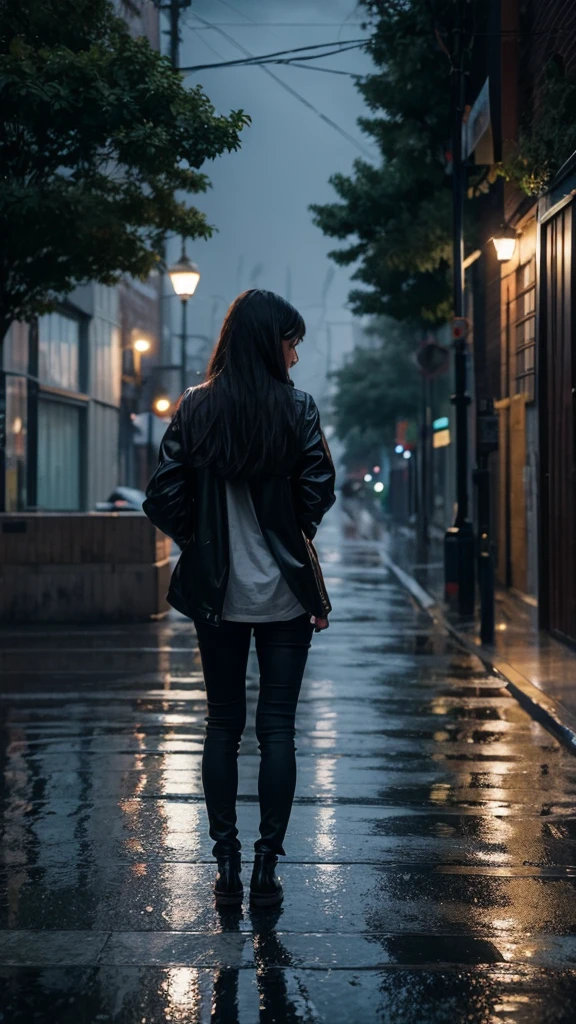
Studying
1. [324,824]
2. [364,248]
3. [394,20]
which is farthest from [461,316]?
[324,824]

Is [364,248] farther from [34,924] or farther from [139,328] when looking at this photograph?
[139,328]

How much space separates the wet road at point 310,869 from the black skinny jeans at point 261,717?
27 centimetres

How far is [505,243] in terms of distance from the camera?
16812 mm

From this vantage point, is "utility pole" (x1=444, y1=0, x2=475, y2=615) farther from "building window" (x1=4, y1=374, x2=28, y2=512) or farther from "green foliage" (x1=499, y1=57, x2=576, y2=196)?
"building window" (x1=4, y1=374, x2=28, y2=512)

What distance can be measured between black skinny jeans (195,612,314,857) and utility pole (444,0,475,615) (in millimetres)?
11356

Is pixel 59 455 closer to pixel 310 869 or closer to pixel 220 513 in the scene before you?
pixel 310 869

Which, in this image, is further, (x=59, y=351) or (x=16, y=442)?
(x=59, y=351)

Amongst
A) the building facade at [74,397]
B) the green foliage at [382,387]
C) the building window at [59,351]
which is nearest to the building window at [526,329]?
the building facade at [74,397]

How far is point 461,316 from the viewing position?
16.3 metres

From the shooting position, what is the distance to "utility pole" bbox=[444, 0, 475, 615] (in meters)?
15.8

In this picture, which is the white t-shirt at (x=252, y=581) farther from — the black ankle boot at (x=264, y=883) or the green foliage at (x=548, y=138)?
the green foliage at (x=548, y=138)

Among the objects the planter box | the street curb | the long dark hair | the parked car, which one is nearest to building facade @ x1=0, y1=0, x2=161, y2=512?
the parked car

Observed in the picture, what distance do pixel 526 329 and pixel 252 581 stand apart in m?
14.8

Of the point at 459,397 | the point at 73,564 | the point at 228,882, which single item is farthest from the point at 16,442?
the point at 228,882
